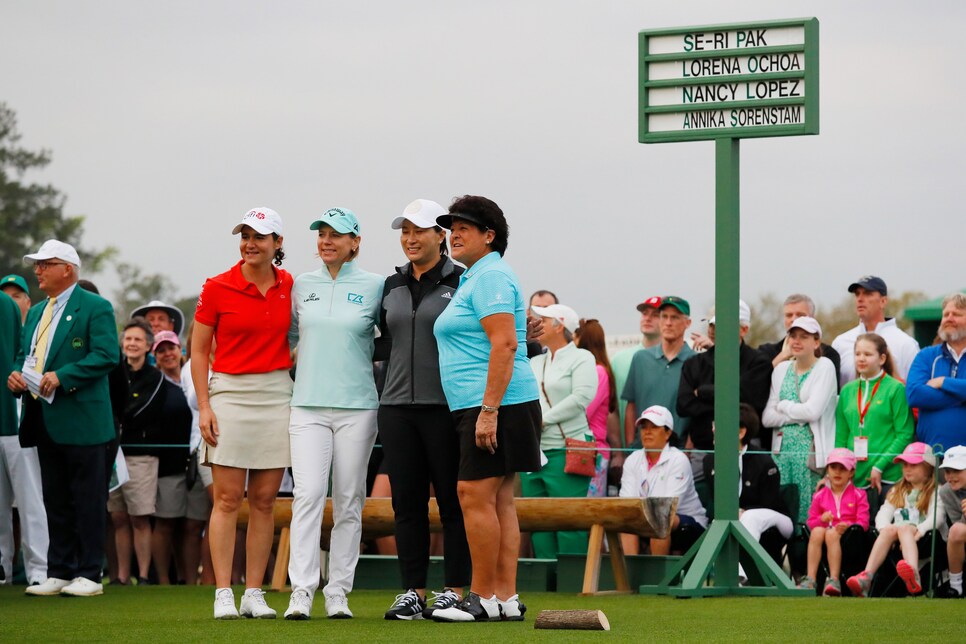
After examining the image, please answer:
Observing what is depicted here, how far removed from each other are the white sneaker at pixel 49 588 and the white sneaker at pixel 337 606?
2.57 meters

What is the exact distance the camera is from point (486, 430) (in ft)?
24.1

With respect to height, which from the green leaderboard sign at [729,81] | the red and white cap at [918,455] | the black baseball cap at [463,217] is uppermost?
the green leaderboard sign at [729,81]

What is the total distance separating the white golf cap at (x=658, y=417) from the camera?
11.0 meters

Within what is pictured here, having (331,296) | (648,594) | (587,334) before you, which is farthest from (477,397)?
(587,334)

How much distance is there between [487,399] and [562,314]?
167 inches

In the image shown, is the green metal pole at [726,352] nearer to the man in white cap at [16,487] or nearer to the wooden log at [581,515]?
the wooden log at [581,515]

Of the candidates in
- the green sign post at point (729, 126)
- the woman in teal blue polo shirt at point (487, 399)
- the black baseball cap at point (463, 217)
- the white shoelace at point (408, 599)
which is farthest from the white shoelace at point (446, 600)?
the green sign post at point (729, 126)

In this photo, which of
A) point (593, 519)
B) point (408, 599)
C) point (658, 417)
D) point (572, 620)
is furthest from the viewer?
point (658, 417)

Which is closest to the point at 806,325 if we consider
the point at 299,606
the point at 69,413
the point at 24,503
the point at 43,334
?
the point at 299,606

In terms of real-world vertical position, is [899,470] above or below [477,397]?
below

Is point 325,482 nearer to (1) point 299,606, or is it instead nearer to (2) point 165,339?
(1) point 299,606

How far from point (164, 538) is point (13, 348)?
82.5 inches

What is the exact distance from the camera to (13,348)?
410 inches

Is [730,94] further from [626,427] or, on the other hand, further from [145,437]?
[145,437]
